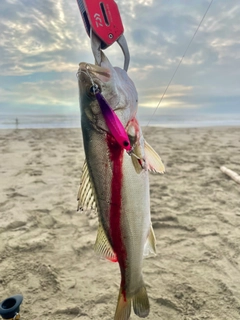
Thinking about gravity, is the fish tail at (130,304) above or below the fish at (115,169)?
below

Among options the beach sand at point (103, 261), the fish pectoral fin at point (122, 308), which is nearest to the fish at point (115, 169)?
the fish pectoral fin at point (122, 308)

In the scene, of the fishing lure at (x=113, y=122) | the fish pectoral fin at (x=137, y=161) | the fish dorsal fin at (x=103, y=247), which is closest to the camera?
the fishing lure at (x=113, y=122)

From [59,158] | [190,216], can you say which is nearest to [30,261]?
[190,216]

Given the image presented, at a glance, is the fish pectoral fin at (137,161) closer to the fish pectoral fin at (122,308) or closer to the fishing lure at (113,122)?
the fishing lure at (113,122)

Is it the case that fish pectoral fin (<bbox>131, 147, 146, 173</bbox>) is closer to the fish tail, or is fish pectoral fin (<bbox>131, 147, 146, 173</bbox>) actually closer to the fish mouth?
the fish mouth

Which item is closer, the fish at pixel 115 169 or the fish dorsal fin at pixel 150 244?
the fish at pixel 115 169

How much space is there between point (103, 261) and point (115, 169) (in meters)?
2.27

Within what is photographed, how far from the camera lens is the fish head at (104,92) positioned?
137 cm

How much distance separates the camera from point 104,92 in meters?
1.39

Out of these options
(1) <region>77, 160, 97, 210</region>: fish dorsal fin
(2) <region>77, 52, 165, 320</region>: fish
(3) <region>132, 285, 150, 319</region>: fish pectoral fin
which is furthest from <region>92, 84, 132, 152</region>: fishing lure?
(3) <region>132, 285, 150, 319</region>: fish pectoral fin

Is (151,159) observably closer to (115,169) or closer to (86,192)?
(115,169)

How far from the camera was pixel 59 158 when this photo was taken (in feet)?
25.7

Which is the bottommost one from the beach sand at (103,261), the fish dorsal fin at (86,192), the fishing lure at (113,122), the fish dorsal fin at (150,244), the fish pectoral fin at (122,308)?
the beach sand at (103,261)

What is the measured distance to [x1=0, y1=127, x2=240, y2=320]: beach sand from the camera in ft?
9.23
